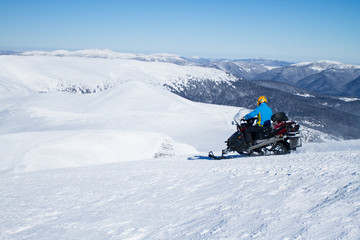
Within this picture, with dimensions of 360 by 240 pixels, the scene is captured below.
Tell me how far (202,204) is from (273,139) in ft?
18.6

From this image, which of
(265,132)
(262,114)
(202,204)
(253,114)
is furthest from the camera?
(265,132)

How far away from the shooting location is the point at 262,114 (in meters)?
9.66

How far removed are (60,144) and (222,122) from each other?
31481mm

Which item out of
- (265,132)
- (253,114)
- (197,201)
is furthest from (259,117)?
(197,201)

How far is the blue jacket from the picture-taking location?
374 inches

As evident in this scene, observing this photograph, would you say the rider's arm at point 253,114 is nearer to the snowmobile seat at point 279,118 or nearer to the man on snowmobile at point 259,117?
the man on snowmobile at point 259,117

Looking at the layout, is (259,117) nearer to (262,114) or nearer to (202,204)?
(262,114)

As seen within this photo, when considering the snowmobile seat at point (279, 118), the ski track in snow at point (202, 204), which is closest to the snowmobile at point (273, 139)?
the snowmobile seat at point (279, 118)

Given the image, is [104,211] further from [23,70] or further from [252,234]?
[23,70]

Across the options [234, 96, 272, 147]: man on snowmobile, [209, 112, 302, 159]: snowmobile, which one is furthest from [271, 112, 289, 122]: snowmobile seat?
[234, 96, 272, 147]: man on snowmobile

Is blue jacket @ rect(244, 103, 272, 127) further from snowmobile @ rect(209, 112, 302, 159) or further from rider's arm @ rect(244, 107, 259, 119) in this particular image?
snowmobile @ rect(209, 112, 302, 159)

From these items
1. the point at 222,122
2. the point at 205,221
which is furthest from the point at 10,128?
the point at 205,221

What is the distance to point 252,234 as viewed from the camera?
3.68m

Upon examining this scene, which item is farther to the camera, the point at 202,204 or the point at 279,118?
the point at 279,118
